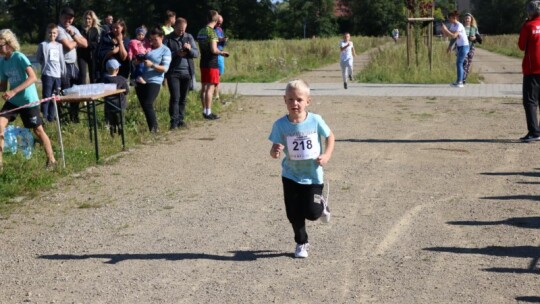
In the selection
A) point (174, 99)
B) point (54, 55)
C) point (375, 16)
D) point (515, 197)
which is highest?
point (54, 55)

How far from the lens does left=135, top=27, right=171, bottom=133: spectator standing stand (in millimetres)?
→ 12781

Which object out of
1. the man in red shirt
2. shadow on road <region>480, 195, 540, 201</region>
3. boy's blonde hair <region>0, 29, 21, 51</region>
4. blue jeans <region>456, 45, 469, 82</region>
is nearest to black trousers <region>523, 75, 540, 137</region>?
the man in red shirt

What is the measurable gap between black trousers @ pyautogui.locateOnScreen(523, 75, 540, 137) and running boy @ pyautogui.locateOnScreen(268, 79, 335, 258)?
6342 millimetres

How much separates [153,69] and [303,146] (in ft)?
22.6

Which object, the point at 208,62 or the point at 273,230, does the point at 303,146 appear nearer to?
the point at 273,230

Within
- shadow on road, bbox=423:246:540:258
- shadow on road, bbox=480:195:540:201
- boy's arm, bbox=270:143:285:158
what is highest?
boy's arm, bbox=270:143:285:158

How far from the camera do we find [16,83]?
9.93 meters

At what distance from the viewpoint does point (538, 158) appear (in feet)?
35.2

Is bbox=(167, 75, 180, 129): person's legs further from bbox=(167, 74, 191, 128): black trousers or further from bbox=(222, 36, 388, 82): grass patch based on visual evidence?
bbox=(222, 36, 388, 82): grass patch

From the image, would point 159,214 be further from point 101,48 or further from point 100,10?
point 100,10

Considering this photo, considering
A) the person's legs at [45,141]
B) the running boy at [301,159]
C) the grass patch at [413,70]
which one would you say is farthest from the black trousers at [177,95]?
the grass patch at [413,70]

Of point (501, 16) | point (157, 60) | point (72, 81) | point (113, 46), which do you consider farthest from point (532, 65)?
point (501, 16)

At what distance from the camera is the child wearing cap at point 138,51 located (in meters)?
13.0

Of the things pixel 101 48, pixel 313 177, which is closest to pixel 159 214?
pixel 313 177
